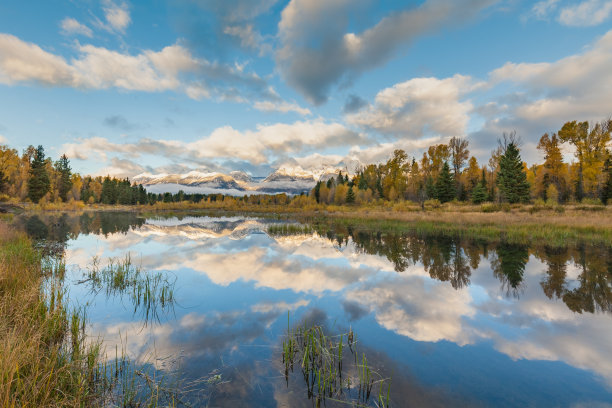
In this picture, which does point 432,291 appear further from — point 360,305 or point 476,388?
point 476,388

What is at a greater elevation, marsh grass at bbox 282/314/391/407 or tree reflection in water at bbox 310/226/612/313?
marsh grass at bbox 282/314/391/407

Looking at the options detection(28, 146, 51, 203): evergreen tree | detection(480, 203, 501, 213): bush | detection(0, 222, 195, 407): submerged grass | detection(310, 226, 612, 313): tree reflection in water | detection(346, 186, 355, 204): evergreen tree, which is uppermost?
detection(28, 146, 51, 203): evergreen tree

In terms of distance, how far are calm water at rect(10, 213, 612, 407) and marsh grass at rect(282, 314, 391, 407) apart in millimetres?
205

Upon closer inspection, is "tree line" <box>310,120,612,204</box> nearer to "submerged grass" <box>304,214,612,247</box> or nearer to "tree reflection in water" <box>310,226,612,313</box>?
"submerged grass" <box>304,214,612,247</box>

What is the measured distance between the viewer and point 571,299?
30.5ft

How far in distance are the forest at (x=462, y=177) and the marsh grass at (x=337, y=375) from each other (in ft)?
164

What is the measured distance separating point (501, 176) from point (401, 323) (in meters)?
51.2

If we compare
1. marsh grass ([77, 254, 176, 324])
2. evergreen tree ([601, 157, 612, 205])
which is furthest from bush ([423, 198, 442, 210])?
marsh grass ([77, 254, 176, 324])

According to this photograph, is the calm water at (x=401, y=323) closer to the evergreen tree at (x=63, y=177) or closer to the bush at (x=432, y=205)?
the bush at (x=432, y=205)

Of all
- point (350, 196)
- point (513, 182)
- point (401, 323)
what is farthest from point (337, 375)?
point (350, 196)

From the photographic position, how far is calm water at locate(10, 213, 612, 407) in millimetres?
4793

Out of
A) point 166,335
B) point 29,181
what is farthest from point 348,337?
point 29,181

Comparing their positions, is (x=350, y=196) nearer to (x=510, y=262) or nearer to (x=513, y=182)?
(x=513, y=182)

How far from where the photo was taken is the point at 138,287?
9812 millimetres
